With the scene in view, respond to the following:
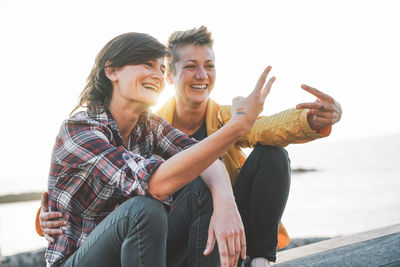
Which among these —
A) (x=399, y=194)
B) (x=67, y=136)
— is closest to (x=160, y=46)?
(x=67, y=136)

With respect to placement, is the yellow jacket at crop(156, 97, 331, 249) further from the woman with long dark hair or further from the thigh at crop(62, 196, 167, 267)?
the thigh at crop(62, 196, 167, 267)

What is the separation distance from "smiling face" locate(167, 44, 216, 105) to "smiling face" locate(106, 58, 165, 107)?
0.68m

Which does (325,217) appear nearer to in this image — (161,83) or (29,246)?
(29,246)

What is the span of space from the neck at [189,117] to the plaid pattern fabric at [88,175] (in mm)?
830

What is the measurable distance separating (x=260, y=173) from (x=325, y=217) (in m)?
11.4

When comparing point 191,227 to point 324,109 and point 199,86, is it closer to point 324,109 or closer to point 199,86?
point 324,109

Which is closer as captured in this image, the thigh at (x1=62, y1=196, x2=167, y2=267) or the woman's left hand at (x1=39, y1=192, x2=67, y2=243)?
the thigh at (x1=62, y1=196, x2=167, y2=267)

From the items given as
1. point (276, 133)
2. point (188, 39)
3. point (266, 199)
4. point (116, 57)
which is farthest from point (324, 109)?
point (188, 39)

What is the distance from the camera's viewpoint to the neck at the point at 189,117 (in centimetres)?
233

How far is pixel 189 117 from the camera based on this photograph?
2.34 meters

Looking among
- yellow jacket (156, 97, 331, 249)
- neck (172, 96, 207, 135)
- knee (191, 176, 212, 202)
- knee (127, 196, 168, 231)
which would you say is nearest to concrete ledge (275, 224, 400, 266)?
yellow jacket (156, 97, 331, 249)

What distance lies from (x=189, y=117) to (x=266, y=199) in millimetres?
Answer: 856

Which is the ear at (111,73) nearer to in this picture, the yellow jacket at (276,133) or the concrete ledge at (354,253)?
the yellow jacket at (276,133)

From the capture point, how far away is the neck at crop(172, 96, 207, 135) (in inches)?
91.6
